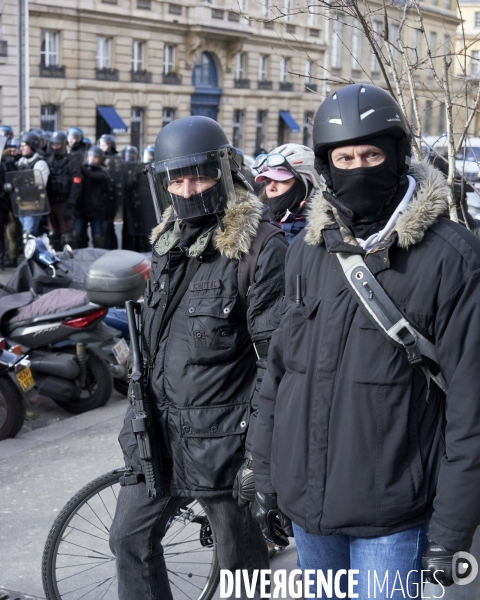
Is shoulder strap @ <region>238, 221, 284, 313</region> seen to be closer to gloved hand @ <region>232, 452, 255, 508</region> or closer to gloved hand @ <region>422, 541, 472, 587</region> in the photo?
gloved hand @ <region>232, 452, 255, 508</region>

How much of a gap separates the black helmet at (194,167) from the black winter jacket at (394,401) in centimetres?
77

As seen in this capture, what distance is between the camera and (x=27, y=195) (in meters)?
12.6

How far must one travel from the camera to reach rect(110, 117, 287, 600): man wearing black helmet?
290 centimetres

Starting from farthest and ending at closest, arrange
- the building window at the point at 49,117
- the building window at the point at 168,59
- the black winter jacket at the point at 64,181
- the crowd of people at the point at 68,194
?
the building window at the point at 168,59
the building window at the point at 49,117
the black winter jacket at the point at 64,181
the crowd of people at the point at 68,194

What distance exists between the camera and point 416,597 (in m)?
2.29

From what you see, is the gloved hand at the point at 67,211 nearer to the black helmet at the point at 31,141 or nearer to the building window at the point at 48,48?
the black helmet at the point at 31,141

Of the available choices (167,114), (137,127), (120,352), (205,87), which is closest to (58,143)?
(120,352)

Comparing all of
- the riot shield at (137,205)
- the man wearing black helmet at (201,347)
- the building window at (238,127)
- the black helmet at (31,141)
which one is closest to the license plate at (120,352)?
the man wearing black helmet at (201,347)

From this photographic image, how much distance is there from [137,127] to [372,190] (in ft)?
108

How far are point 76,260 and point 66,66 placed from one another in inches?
952

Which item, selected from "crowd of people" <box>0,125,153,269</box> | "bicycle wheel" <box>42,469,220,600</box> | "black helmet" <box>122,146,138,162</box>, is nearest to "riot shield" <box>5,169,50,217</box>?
"crowd of people" <box>0,125,153,269</box>

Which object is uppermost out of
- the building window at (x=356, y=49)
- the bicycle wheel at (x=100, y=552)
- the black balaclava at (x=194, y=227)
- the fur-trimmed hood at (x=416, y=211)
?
the building window at (x=356, y=49)

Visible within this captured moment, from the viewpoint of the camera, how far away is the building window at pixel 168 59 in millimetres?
35406

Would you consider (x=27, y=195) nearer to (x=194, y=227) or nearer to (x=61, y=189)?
(x=61, y=189)
